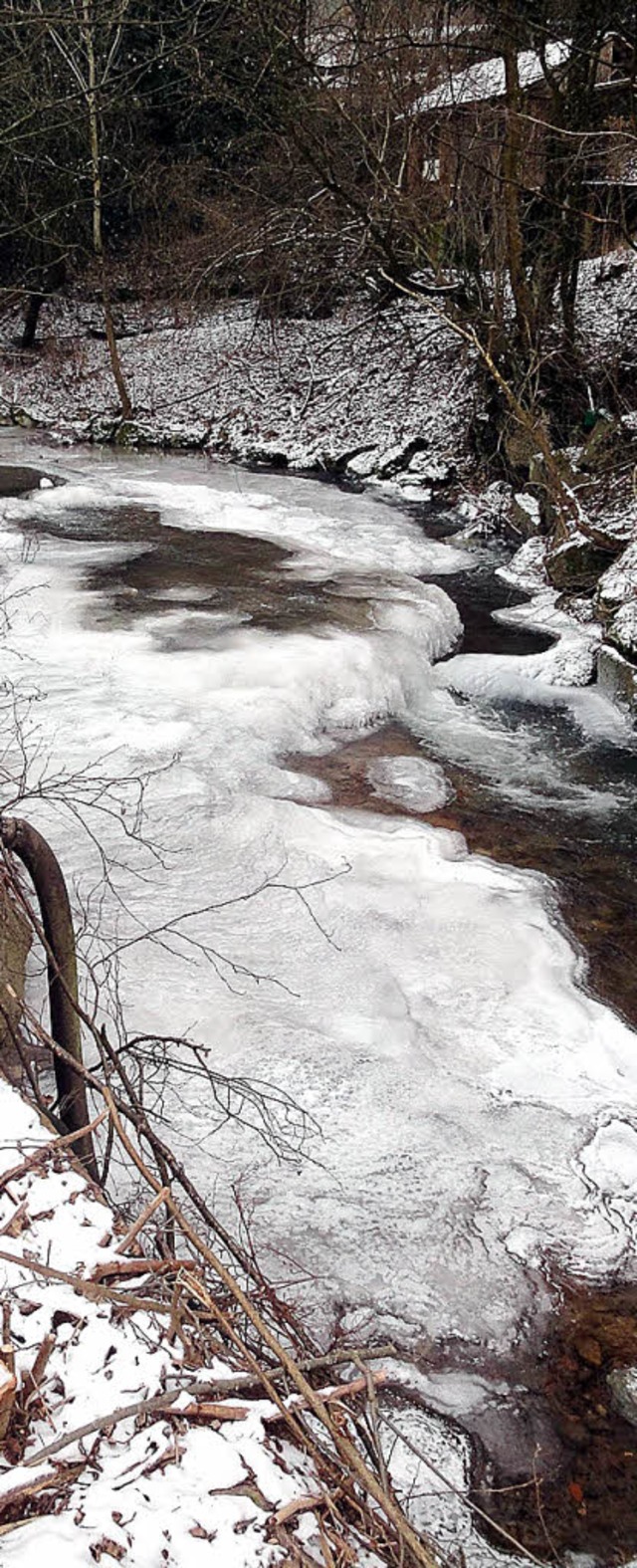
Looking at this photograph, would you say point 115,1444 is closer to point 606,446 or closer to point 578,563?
point 578,563

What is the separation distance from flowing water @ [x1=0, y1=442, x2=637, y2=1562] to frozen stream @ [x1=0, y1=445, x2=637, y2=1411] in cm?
1

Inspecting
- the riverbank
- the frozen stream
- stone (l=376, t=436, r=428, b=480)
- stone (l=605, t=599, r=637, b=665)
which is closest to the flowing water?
the frozen stream

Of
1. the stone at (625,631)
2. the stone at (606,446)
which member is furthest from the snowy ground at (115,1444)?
the stone at (606,446)

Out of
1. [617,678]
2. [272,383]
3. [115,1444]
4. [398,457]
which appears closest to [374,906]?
[617,678]

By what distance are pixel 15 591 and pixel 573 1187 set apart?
6902 mm

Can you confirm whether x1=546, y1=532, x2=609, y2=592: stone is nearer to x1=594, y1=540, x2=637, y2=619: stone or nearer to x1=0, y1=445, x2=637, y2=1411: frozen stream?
x1=594, y1=540, x2=637, y2=619: stone

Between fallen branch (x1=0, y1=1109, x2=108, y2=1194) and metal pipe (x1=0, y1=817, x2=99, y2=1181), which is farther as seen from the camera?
metal pipe (x1=0, y1=817, x2=99, y2=1181)

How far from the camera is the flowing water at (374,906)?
372cm

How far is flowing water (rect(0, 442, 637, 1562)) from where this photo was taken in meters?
3.72

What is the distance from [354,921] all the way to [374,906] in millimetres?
170

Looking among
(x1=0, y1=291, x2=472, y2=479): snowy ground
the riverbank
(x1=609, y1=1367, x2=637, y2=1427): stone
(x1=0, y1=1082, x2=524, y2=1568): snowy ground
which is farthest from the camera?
(x1=0, y1=291, x2=472, y2=479): snowy ground

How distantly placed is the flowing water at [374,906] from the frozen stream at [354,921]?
0.05 feet

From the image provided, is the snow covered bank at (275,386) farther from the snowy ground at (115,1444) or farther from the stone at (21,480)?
the snowy ground at (115,1444)

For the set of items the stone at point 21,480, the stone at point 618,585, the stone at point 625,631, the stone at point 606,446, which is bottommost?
the stone at point 625,631
